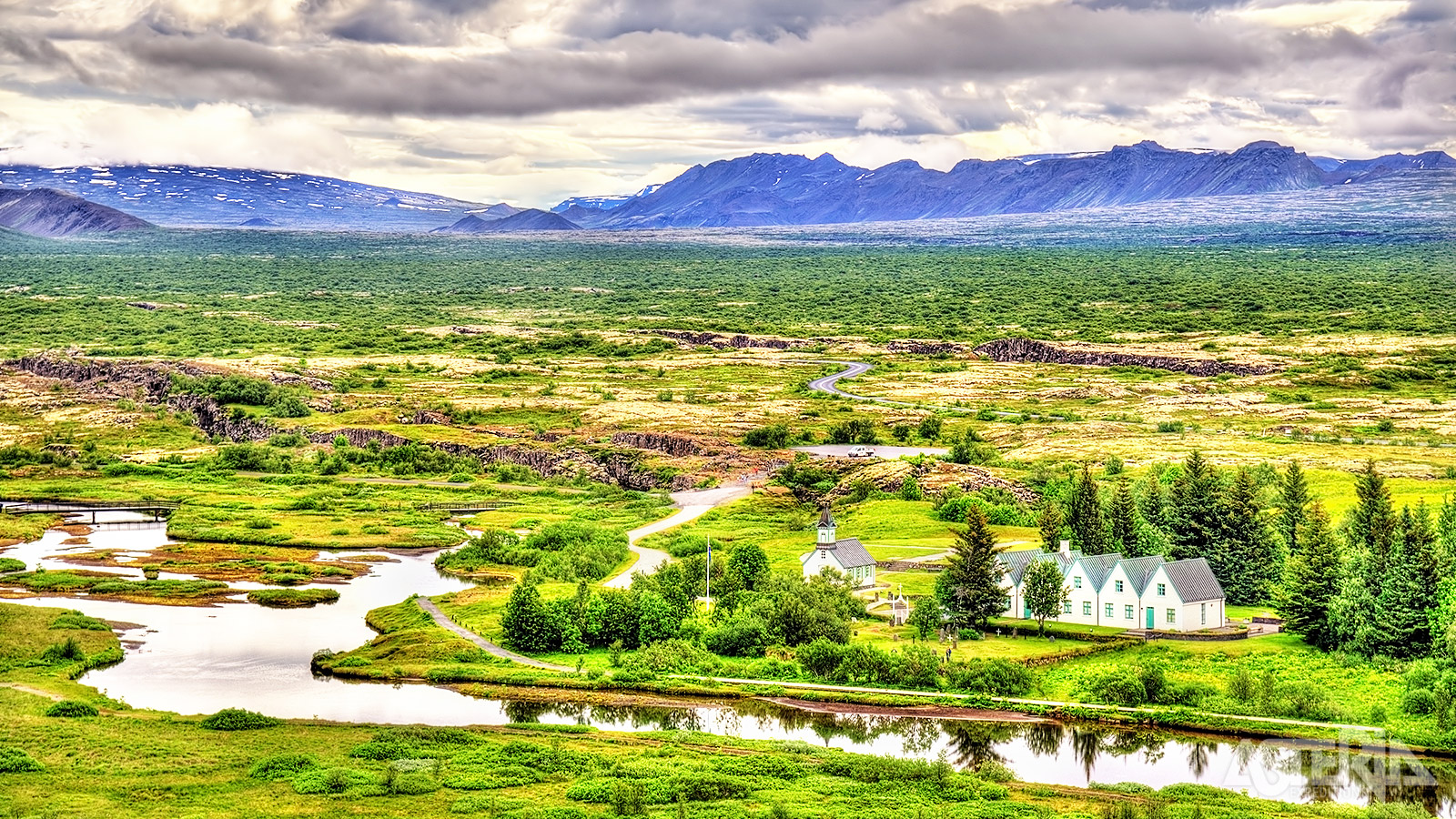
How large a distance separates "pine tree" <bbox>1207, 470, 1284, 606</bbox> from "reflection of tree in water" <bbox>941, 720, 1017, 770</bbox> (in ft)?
78.4

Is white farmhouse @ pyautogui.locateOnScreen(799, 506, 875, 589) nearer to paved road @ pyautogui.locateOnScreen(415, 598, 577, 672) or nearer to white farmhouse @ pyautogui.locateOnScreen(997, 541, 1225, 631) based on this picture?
white farmhouse @ pyautogui.locateOnScreen(997, 541, 1225, 631)

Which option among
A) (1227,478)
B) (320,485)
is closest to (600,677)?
(1227,478)

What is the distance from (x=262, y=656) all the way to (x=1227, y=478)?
55.3m

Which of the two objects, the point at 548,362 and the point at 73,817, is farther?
the point at 548,362

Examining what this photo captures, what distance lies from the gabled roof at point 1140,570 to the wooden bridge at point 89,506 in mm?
67124

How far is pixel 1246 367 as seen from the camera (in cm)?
17038

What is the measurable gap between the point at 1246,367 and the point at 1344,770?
5211 inches

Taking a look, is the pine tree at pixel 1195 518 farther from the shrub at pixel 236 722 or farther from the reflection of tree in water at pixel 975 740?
the shrub at pixel 236 722

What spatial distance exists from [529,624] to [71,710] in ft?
59.9

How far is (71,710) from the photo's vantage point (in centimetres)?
5278

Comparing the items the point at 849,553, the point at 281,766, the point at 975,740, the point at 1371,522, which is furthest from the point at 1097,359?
the point at 281,766

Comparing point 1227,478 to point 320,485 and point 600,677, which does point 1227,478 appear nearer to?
point 600,677

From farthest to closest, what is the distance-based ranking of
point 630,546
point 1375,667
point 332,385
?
point 332,385 < point 630,546 < point 1375,667

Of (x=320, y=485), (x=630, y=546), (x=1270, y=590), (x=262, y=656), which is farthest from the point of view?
(x=320, y=485)
